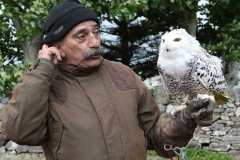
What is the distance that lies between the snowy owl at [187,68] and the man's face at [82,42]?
0.45 metres

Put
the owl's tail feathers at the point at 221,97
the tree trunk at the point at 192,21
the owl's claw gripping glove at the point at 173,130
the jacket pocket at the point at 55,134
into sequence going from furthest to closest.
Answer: the tree trunk at the point at 192,21 < the owl's tail feathers at the point at 221,97 < the owl's claw gripping glove at the point at 173,130 < the jacket pocket at the point at 55,134

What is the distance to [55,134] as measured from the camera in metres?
2.05

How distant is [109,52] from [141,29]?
31.1 inches

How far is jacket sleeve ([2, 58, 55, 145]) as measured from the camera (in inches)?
75.3

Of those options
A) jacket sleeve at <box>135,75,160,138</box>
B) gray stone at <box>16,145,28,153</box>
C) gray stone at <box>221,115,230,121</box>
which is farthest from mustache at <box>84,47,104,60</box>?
gray stone at <box>221,115,230,121</box>

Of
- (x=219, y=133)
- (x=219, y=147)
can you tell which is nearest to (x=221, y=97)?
(x=219, y=147)

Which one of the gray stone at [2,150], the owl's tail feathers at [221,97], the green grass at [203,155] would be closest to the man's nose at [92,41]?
the owl's tail feathers at [221,97]

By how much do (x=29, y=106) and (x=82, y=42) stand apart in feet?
1.61

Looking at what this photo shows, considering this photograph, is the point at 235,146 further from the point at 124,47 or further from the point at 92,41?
the point at 92,41

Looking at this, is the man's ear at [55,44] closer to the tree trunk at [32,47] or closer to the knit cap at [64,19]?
the knit cap at [64,19]

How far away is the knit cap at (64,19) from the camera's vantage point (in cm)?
208

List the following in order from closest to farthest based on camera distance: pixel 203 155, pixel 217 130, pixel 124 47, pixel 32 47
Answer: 1. pixel 203 155
2. pixel 32 47
3. pixel 217 130
4. pixel 124 47

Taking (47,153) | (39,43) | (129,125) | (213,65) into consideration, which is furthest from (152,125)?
(39,43)

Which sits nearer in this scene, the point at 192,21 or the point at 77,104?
the point at 77,104
